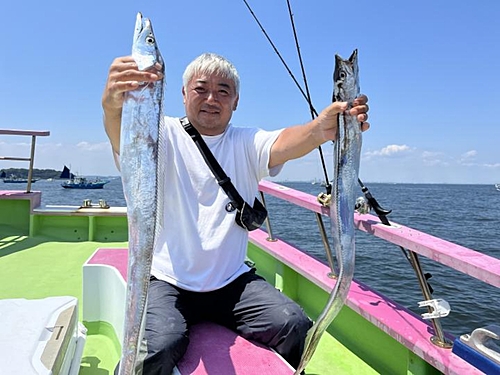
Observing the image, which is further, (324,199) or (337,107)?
(324,199)

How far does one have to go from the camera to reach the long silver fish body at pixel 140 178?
4.41 ft

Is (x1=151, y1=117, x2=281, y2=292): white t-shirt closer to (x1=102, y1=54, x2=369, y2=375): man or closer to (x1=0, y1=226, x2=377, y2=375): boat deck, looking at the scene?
(x1=102, y1=54, x2=369, y2=375): man

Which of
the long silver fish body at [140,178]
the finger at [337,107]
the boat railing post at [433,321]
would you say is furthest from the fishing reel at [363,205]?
the long silver fish body at [140,178]

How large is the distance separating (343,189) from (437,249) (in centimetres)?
61

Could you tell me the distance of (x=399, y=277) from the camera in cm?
922

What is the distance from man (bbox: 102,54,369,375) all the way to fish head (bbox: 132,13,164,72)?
0.73 metres

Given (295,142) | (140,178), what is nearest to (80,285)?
(295,142)

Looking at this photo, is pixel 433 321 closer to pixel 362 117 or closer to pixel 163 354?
pixel 362 117

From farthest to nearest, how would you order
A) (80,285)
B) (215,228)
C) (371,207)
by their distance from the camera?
1. (80,285)
2. (371,207)
3. (215,228)

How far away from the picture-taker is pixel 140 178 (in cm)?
136

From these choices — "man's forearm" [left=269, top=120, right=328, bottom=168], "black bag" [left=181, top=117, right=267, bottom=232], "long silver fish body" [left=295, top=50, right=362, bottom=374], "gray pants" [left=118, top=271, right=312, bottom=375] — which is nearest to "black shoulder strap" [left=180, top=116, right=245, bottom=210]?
"black bag" [left=181, top=117, right=267, bottom=232]

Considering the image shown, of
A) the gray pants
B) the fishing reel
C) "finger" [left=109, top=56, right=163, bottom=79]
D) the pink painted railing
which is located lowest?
the gray pants

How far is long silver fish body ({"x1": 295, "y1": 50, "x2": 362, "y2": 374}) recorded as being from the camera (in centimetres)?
162

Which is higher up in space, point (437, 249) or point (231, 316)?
point (437, 249)
